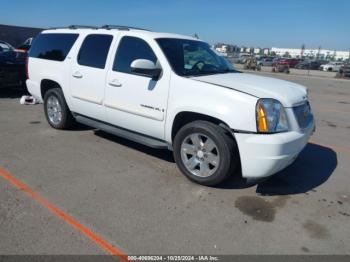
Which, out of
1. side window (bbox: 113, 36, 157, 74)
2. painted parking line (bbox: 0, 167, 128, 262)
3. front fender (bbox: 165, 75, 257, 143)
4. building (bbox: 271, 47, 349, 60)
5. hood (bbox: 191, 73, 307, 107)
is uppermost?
building (bbox: 271, 47, 349, 60)

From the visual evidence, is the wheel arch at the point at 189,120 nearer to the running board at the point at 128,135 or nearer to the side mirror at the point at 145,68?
the running board at the point at 128,135

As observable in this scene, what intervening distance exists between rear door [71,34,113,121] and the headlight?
99.1 inches

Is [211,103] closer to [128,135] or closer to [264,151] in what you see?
[264,151]

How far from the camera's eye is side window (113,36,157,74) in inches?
190

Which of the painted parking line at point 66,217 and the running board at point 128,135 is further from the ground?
the running board at point 128,135

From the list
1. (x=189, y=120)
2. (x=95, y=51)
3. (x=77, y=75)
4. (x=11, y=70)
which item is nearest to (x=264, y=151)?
(x=189, y=120)

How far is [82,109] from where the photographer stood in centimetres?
580

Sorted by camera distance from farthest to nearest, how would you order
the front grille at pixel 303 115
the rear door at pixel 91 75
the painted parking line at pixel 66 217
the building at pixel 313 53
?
the building at pixel 313 53
the rear door at pixel 91 75
the front grille at pixel 303 115
the painted parking line at pixel 66 217

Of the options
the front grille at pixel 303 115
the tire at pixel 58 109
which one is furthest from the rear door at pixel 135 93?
the front grille at pixel 303 115

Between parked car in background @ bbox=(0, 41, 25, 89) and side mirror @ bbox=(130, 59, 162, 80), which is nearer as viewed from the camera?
side mirror @ bbox=(130, 59, 162, 80)

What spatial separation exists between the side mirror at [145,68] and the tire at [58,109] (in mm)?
2354

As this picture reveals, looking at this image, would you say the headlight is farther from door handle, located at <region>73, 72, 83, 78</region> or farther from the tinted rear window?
the tinted rear window

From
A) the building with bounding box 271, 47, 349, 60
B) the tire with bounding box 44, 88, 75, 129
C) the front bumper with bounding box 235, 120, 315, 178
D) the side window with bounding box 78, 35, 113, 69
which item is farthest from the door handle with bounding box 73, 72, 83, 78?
the building with bounding box 271, 47, 349, 60

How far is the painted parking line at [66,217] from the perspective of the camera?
2986 mm
